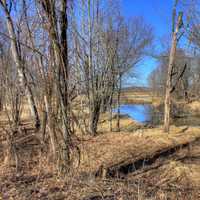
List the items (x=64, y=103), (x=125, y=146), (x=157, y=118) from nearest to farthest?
(x=64, y=103) → (x=125, y=146) → (x=157, y=118)

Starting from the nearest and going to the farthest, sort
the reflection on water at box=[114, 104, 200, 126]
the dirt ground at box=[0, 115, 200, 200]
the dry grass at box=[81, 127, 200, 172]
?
the dirt ground at box=[0, 115, 200, 200], the dry grass at box=[81, 127, 200, 172], the reflection on water at box=[114, 104, 200, 126]

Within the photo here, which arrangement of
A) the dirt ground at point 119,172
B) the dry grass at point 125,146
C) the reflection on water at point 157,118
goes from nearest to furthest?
the dirt ground at point 119,172 → the dry grass at point 125,146 → the reflection on water at point 157,118

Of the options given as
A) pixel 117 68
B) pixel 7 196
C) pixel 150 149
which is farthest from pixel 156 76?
pixel 7 196

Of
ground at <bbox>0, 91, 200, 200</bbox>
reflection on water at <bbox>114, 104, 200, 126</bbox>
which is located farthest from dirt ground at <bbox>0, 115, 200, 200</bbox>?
reflection on water at <bbox>114, 104, 200, 126</bbox>

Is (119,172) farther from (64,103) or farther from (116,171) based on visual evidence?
(64,103)

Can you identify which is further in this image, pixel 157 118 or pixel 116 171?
pixel 157 118

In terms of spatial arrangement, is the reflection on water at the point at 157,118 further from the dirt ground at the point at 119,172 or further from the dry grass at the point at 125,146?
the dirt ground at the point at 119,172

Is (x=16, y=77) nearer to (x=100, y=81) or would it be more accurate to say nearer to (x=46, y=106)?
(x=46, y=106)

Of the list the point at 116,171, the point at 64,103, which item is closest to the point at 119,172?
the point at 116,171

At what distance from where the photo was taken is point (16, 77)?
5703 millimetres

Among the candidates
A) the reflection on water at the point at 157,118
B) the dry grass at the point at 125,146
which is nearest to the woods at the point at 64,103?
the dry grass at the point at 125,146

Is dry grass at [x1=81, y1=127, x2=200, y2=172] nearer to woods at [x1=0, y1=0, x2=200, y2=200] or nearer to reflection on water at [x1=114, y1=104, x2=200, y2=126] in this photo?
woods at [x1=0, y1=0, x2=200, y2=200]

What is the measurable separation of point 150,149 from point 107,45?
15.1 feet

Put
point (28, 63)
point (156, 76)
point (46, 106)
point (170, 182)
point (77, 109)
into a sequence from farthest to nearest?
1. point (156, 76)
2. point (77, 109)
3. point (170, 182)
4. point (28, 63)
5. point (46, 106)
